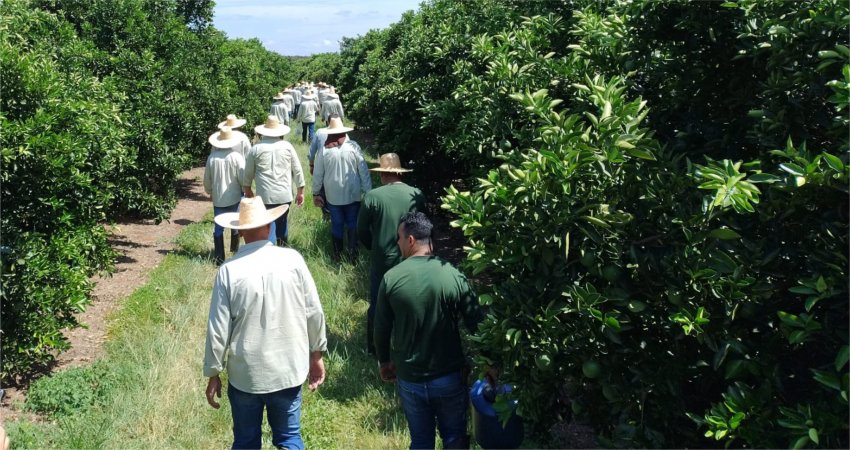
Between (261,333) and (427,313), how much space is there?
101 centimetres

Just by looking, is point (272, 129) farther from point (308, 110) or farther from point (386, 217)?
point (308, 110)

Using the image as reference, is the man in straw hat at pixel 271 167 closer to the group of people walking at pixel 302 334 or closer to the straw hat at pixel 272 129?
the straw hat at pixel 272 129

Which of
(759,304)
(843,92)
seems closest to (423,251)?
(759,304)

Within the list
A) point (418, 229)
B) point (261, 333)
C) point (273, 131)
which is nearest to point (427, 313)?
point (418, 229)

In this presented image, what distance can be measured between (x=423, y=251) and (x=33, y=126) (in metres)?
3.81

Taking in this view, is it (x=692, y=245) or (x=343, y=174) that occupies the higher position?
(x=692, y=245)

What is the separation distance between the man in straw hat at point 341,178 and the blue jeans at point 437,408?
4.50 metres

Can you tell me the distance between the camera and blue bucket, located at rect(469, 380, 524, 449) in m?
4.19

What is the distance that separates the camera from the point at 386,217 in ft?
20.2

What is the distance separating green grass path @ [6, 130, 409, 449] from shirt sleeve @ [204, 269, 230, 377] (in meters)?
1.20

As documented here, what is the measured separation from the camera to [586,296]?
9.84ft

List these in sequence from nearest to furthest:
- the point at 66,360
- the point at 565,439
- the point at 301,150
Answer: the point at 565,439, the point at 66,360, the point at 301,150

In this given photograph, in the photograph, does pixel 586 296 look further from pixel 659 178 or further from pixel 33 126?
pixel 33 126

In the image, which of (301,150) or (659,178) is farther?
(301,150)
